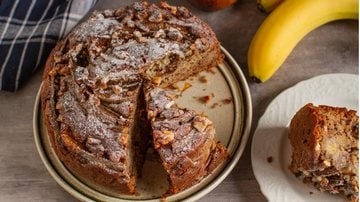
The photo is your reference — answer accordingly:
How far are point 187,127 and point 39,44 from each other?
1105mm

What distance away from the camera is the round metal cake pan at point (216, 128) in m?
2.79

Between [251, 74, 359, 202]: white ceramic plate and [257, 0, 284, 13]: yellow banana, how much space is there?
0.56 metres

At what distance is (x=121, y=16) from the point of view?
3025 millimetres

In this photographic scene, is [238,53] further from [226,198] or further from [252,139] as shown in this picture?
[226,198]

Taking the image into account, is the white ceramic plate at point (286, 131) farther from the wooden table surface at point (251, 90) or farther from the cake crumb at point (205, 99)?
the cake crumb at point (205, 99)

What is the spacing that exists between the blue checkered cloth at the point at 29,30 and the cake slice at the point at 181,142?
0.83m

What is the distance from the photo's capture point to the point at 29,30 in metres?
3.31

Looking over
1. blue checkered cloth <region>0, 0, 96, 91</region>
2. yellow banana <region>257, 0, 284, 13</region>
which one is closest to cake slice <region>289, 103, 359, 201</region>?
yellow banana <region>257, 0, 284, 13</region>

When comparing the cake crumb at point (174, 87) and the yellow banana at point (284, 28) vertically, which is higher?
the yellow banana at point (284, 28)

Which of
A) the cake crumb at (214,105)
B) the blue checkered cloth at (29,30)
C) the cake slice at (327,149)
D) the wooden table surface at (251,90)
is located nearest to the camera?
the cake slice at (327,149)

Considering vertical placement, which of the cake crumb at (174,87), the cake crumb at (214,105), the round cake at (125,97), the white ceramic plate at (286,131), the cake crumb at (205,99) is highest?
the round cake at (125,97)

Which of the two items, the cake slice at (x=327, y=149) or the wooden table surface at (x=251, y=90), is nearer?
the cake slice at (x=327, y=149)

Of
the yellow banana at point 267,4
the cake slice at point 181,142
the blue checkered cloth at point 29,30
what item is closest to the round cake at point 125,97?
the cake slice at point 181,142

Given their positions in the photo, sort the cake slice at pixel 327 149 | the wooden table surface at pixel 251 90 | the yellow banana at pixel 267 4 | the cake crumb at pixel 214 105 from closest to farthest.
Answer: the cake slice at pixel 327 149 → the wooden table surface at pixel 251 90 → the cake crumb at pixel 214 105 → the yellow banana at pixel 267 4
